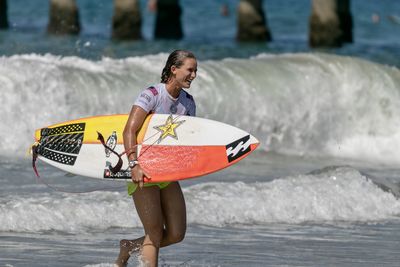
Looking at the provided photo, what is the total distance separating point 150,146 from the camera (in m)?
7.50

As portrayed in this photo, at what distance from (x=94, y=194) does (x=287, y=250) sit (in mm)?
2193

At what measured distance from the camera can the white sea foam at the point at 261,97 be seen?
16.0 m

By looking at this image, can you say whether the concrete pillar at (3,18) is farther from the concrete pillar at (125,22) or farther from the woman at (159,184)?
the woman at (159,184)

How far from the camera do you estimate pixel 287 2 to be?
2511 inches

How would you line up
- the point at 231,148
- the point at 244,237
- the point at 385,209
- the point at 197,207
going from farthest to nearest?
the point at 385,209
the point at 197,207
the point at 244,237
the point at 231,148

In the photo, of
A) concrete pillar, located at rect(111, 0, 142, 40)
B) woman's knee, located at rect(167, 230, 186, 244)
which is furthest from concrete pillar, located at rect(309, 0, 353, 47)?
woman's knee, located at rect(167, 230, 186, 244)

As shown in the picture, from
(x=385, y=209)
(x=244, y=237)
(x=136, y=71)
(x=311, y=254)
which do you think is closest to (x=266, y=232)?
(x=244, y=237)

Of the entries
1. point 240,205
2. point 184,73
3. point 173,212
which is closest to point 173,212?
point 173,212

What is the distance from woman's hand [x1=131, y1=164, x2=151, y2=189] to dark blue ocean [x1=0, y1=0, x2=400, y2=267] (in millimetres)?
1317

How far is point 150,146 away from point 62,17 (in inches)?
940

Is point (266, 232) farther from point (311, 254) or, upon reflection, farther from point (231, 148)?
point (231, 148)

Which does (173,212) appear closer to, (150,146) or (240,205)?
(150,146)

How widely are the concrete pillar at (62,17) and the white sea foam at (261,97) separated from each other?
12.1 meters

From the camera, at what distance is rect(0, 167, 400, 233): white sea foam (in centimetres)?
992
